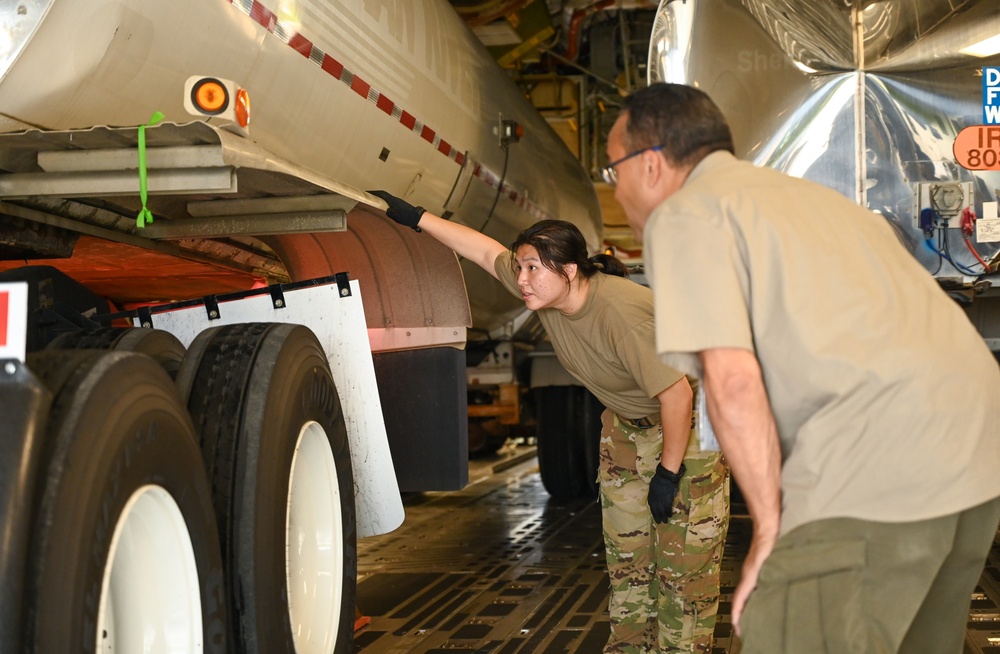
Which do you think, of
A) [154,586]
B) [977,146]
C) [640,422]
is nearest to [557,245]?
[640,422]

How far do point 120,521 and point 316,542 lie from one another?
1392mm

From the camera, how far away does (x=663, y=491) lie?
3918mm

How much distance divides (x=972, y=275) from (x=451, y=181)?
2436 mm

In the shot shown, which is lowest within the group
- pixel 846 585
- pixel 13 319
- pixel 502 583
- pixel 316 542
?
pixel 502 583

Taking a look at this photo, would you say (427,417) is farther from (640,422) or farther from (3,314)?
(3,314)

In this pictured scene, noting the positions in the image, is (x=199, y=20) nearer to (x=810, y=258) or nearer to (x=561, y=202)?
(x=810, y=258)

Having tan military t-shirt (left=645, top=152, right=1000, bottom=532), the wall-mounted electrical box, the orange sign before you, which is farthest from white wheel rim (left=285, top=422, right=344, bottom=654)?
the orange sign

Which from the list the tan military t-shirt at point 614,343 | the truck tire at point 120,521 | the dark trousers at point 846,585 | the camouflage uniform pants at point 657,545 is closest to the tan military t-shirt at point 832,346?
the dark trousers at point 846,585

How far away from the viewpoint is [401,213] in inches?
163

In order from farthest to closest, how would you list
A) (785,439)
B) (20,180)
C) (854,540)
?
1. (20,180)
2. (785,439)
3. (854,540)

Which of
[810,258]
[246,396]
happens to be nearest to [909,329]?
[810,258]

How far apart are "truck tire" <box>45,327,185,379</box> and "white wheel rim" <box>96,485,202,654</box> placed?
73 cm

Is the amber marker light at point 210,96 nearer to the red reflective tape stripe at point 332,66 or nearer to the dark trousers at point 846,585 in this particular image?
the red reflective tape stripe at point 332,66

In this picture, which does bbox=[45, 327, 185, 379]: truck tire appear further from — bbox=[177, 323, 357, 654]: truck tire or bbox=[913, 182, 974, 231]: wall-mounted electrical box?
bbox=[913, 182, 974, 231]: wall-mounted electrical box
